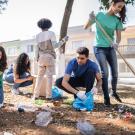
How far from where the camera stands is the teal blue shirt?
21.6 ft

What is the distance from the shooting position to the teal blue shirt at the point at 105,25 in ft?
21.6

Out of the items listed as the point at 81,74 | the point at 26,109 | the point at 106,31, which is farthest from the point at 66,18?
the point at 26,109

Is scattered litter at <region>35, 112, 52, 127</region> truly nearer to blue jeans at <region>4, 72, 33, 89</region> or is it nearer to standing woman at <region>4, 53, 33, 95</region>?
standing woman at <region>4, 53, 33, 95</region>

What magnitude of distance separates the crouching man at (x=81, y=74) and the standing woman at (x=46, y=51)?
74 centimetres

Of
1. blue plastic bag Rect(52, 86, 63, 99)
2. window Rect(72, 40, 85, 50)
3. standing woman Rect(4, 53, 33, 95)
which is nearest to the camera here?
blue plastic bag Rect(52, 86, 63, 99)

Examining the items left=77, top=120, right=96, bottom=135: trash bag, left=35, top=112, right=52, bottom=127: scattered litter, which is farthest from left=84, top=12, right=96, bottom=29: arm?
left=77, top=120, right=96, bottom=135: trash bag

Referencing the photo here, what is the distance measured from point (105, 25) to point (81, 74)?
0.92 m

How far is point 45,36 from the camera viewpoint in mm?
7094

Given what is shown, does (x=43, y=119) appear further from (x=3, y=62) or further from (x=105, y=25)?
(x=105, y=25)

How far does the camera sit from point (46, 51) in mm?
7184

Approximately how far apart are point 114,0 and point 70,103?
73.4 inches

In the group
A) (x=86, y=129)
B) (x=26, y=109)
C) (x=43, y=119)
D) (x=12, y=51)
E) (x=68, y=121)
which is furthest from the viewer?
(x=12, y=51)

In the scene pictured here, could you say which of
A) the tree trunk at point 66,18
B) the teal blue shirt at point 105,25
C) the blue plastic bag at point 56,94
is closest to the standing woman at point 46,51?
the blue plastic bag at point 56,94

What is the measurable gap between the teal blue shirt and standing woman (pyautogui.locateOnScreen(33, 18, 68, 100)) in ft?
2.61
